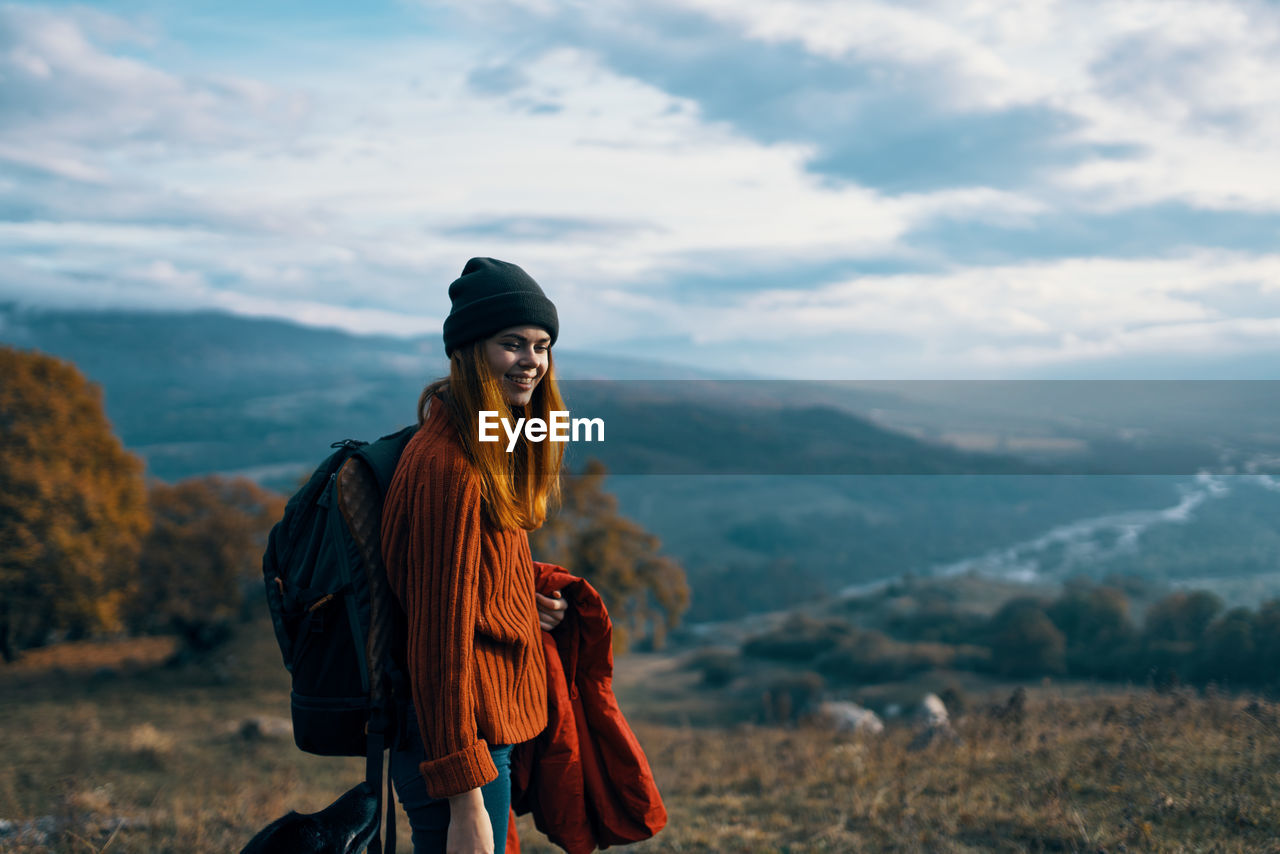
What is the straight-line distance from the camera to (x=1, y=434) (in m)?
18.6

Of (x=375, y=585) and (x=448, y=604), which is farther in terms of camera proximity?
(x=375, y=585)

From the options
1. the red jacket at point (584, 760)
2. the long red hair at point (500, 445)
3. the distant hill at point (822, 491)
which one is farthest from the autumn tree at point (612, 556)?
the distant hill at point (822, 491)

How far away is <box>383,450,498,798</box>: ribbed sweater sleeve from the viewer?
78.1 inches

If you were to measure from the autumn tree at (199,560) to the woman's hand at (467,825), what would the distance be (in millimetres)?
21598

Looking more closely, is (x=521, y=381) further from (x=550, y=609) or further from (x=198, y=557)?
(x=198, y=557)

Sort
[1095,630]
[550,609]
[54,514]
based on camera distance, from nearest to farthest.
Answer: [550,609] < [54,514] < [1095,630]

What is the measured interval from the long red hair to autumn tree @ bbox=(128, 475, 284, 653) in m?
21.3

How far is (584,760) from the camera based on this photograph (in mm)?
2717

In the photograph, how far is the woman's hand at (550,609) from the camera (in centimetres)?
263

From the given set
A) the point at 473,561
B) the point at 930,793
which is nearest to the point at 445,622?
the point at 473,561

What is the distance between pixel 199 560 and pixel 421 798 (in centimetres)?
2214

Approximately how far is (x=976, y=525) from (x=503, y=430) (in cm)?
10719

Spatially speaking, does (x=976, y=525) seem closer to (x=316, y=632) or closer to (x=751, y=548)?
(x=751, y=548)

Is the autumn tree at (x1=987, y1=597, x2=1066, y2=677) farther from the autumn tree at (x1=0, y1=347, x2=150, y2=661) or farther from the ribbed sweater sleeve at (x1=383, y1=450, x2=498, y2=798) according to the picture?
the ribbed sweater sleeve at (x1=383, y1=450, x2=498, y2=798)
